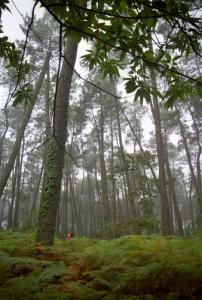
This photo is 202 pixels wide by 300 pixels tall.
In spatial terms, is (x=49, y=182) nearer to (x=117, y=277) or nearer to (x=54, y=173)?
(x=54, y=173)

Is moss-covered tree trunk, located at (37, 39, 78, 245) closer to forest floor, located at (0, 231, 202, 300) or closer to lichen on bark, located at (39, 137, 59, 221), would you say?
lichen on bark, located at (39, 137, 59, 221)

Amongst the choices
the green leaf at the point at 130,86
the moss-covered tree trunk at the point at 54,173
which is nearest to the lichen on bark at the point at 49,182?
the moss-covered tree trunk at the point at 54,173

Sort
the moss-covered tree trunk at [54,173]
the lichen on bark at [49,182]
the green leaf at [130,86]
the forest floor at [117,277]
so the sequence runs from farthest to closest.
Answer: the lichen on bark at [49,182], the moss-covered tree trunk at [54,173], the forest floor at [117,277], the green leaf at [130,86]

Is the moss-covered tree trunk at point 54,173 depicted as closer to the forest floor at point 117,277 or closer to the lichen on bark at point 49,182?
the lichen on bark at point 49,182

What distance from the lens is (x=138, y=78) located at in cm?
255

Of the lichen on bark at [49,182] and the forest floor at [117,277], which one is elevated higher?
the lichen on bark at [49,182]

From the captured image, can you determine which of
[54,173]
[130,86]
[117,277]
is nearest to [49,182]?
[54,173]

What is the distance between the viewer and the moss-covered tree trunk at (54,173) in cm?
567

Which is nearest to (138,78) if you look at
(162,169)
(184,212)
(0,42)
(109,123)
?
(0,42)

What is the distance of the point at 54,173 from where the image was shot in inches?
236

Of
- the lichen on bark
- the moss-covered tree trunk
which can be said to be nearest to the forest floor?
the moss-covered tree trunk

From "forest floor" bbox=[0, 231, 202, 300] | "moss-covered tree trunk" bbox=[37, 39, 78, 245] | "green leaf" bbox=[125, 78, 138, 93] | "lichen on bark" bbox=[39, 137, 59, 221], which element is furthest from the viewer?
"lichen on bark" bbox=[39, 137, 59, 221]

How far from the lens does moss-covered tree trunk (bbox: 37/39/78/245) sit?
5668 mm

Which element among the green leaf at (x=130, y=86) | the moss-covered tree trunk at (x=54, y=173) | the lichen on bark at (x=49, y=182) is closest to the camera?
the green leaf at (x=130, y=86)
